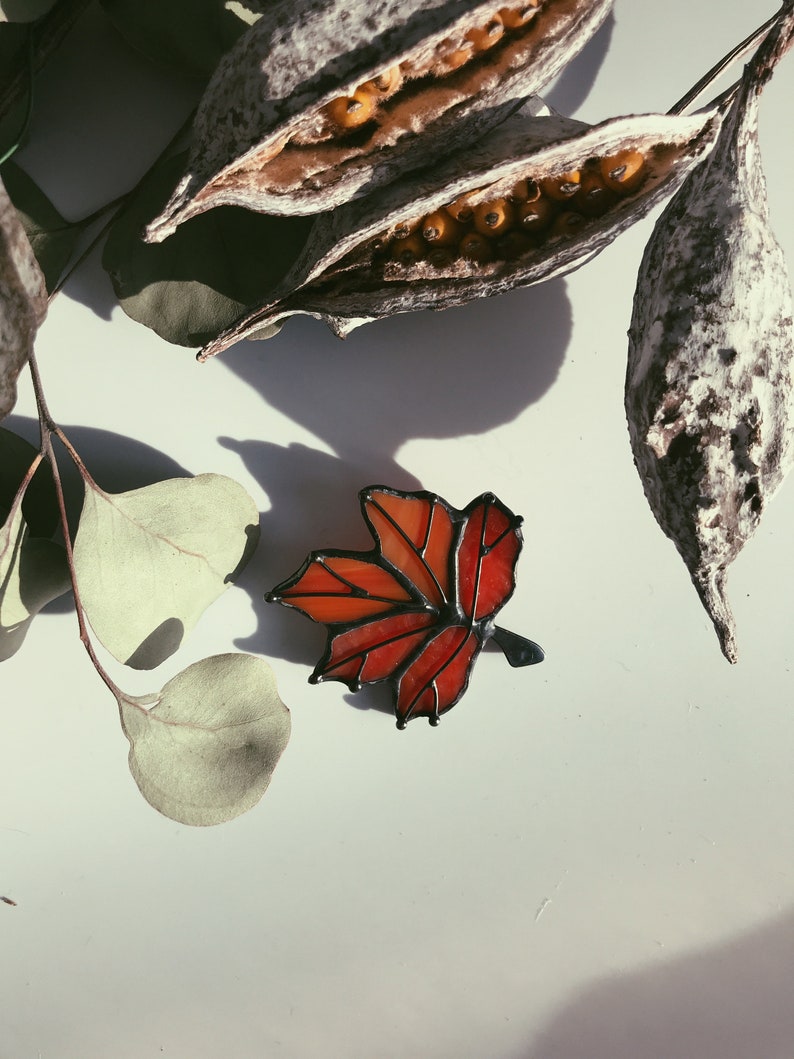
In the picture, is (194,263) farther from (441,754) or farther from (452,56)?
(441,754)

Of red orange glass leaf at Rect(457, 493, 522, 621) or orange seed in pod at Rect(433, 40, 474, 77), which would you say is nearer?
orange seed in pod at Rect(433, 40, 474, 77)

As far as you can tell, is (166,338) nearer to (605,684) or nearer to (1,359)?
(1,359)

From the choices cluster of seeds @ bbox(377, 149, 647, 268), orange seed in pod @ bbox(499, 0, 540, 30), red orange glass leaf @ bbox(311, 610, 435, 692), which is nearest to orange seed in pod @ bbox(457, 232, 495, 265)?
cluster of seeds @ bbox(377, 149, 647, 268)

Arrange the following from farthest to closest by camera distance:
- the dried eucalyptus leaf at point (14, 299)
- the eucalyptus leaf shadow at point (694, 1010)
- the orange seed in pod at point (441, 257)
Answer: the eucalyptus leaf shadow at point (694, 1010), the orange seed in pod at point (441, 257), the dried eucalyptus leaf at point (14, 299)

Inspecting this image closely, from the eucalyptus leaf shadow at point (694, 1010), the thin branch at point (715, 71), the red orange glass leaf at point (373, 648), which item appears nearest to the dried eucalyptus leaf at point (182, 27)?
the thin branch at point (715, 71)

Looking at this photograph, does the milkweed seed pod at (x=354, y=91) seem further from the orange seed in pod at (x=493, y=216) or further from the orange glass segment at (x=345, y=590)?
the orange glass segment at (x=345, y=590)

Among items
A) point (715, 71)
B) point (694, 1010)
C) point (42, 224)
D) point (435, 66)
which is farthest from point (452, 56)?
point (694, 1010)

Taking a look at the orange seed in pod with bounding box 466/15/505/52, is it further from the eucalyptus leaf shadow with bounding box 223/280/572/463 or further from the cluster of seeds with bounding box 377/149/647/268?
the eucalyptus leaf shadow with bounding box 223/280/572/463

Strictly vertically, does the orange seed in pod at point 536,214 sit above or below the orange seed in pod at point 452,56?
below
